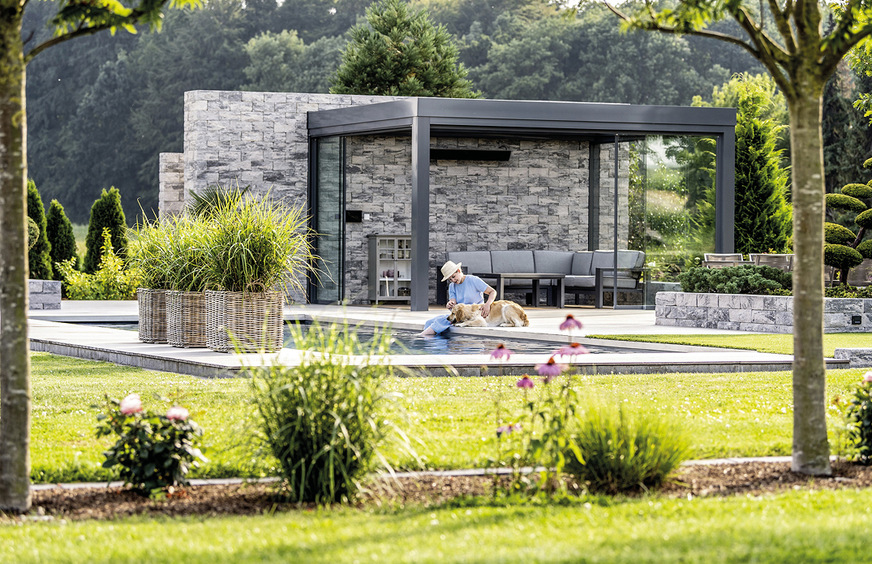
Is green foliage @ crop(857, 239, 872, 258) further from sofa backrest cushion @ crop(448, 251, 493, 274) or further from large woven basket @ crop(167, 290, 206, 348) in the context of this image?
large woven basket @ crop(167, 290, 206, 348)

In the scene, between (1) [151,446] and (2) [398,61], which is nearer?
(1) [151,446]

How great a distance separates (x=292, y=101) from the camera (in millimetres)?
18906

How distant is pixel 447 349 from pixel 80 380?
13.9 ft

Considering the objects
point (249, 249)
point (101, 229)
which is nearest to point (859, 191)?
point (249, 249)

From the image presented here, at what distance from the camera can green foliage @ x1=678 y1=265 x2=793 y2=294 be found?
14.3 m

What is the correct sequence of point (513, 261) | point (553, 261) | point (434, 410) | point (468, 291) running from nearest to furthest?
1. point (434, 410)
2. point (468, 291)
3. point (513, 261)
4. point (553, 261)

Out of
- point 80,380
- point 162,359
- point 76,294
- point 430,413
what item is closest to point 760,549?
point 430,413

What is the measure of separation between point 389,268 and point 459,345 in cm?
773

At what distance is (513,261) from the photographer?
1989 cm

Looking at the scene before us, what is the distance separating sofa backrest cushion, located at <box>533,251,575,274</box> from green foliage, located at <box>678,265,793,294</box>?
5.15 m

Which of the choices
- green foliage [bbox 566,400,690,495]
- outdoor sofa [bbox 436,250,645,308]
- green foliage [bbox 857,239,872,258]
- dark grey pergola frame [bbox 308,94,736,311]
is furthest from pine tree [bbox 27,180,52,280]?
green foliage [bbox 566,400,690,495]

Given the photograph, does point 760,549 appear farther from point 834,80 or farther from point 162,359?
point 834,80

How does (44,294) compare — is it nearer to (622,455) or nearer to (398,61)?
(622,455)

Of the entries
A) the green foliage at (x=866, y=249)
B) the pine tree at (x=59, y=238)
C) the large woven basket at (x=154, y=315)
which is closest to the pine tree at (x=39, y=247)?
the pine tree at (x=59, y=238)
